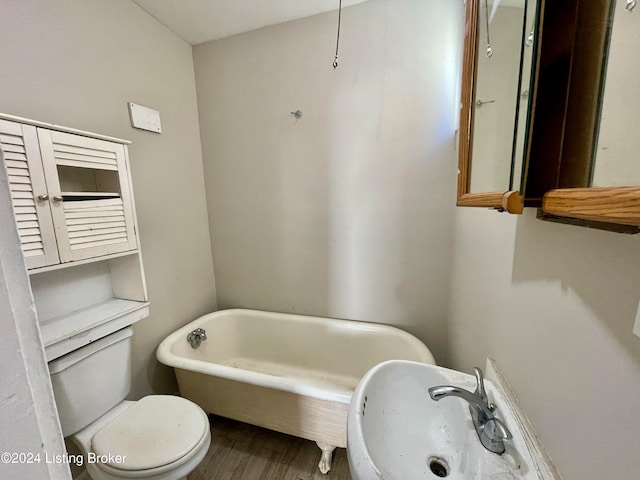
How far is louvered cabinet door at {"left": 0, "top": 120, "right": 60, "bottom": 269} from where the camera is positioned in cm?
85

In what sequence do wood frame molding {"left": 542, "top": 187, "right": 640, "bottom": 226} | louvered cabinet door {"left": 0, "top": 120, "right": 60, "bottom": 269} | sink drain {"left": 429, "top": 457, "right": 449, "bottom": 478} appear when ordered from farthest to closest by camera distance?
louvered cabinet door {"left": 0, "top": 120, "right": 60, "bottom": 269}, sink drain {"left": 429, "top": 457, "right": 449, "bottom": 478}, wood frame molding {"left": 542, "top": 187, "right": 640, "bottom": 226}

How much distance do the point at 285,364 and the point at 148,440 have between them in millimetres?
960

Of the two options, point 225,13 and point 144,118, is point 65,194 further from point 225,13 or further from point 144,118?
point 225,13

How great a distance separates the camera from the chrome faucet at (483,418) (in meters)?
0.62

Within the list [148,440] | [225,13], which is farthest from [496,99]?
[148,440]

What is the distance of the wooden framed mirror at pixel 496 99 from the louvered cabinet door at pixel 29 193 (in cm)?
146

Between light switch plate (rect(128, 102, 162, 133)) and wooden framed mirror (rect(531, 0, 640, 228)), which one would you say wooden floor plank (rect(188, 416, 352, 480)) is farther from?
light switch plate (rect(128, 102, 162, 133))

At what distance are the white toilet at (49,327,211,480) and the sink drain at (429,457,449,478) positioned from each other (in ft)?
2.84

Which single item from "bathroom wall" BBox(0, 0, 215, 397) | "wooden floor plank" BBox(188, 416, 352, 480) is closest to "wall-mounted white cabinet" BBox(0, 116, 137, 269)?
"bathroom wall" BBox(0, 0, 215, 397)

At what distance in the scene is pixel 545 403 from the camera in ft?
1.83

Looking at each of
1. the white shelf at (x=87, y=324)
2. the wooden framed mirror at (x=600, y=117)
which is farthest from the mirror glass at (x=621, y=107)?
the white shelf at (x=87, y=324)

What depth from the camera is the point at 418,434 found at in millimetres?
803

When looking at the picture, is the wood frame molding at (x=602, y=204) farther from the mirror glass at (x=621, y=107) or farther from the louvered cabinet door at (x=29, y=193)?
the louvered cabinet door at (x=29, y=193)

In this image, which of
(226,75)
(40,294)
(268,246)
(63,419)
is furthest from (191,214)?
(63,419)
